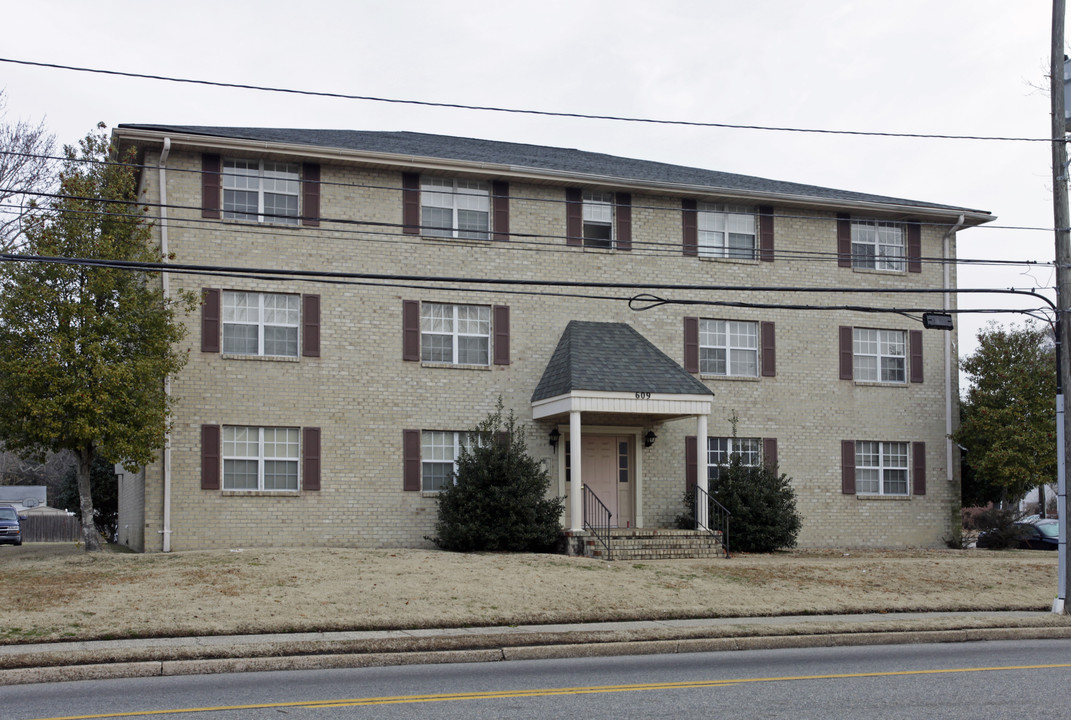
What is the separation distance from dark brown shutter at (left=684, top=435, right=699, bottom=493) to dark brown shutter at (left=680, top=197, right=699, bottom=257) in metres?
4.40

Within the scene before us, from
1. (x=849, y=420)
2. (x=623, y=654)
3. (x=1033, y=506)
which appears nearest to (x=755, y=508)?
(x=849, y=420)

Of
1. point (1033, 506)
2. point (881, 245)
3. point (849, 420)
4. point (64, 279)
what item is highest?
point (881, 245)

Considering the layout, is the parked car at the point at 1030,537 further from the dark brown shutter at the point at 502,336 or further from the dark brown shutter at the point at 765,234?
the dark brown shutter at the point at 502,336

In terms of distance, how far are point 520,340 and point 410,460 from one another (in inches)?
144

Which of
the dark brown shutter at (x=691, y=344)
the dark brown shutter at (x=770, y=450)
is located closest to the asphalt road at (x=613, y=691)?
the dark brown shutter at (x=770, y=450)

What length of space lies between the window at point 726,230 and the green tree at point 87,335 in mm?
12146

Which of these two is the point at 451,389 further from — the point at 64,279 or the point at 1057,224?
the point at 1057,224

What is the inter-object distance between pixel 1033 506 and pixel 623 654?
6376cm

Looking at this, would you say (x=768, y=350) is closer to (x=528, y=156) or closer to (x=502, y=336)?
(x=502, y=336)

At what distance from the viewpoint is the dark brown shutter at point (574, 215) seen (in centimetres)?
2434

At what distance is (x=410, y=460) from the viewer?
74.4 ft

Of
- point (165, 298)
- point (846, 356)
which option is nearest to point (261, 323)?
point (165, 298)

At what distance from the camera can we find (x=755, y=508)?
23141 mm

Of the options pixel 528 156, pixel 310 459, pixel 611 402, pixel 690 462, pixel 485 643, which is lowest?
pixel 485 643
